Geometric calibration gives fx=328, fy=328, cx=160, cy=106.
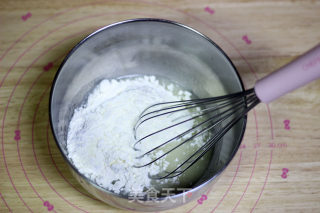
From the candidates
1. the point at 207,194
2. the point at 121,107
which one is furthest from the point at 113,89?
the point at 207,194

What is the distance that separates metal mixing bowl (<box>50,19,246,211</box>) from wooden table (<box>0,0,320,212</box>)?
3.0 inches

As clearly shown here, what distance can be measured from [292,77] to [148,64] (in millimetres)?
419

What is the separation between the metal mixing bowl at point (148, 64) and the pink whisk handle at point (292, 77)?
92mm

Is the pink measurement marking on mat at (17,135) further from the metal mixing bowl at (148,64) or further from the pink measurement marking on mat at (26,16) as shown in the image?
the pink measurement marking on mat at (26,16)

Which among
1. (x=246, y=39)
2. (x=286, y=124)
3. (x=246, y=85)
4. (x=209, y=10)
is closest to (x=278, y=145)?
(x=286, y=124)

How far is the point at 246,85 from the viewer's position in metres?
0.83

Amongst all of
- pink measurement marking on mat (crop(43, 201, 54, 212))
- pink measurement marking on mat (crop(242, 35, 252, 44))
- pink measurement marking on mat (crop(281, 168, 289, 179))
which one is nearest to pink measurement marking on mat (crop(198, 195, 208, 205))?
pink measurement marking on mat (crop(281, 168, 289, 179))

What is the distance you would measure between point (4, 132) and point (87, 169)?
23cm

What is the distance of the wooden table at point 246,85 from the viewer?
0.71 m

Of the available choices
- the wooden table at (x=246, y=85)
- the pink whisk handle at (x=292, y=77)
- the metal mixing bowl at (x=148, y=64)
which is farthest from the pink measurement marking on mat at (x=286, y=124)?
the pink whisk handle at (x=292, y=77)

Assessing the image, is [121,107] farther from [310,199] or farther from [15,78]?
[310,199]

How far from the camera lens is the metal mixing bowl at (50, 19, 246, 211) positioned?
2.26ft

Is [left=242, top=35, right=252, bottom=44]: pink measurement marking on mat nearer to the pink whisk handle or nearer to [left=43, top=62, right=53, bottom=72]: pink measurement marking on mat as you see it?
the pink whisk handle

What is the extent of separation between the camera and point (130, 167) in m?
0.69
